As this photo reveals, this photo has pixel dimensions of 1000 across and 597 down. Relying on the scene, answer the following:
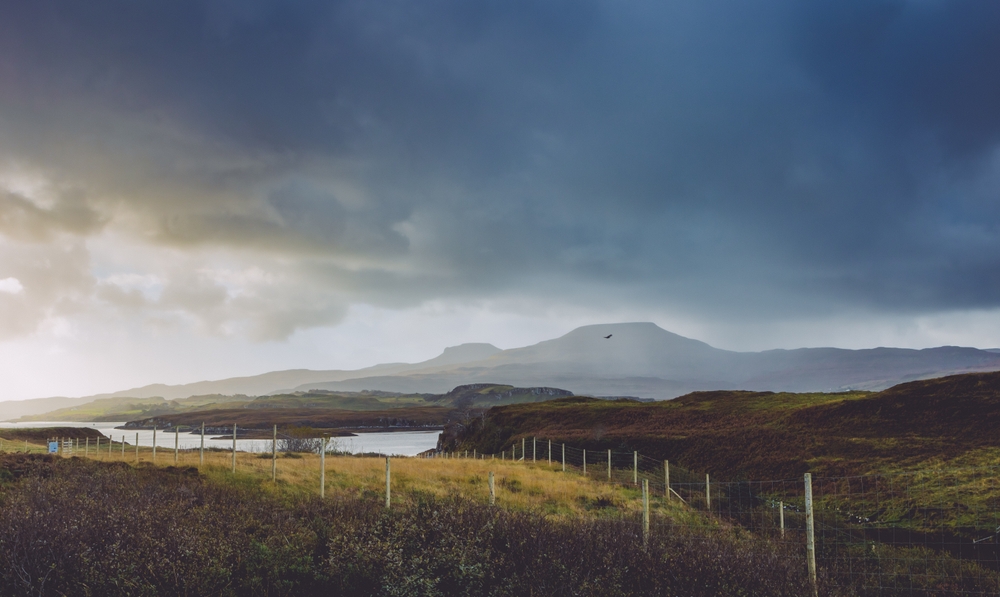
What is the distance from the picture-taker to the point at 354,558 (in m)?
7.64

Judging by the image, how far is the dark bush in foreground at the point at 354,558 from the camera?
6926 mm

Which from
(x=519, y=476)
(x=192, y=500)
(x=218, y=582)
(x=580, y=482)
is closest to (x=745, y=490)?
(x=580, y=482)

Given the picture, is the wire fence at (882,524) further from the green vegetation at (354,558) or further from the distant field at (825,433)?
the distant field at (825,433)

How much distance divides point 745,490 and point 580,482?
7362mm

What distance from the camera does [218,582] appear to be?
6.88 metres

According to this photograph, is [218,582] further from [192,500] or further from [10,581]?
[192,500]

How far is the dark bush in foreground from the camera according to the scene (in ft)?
22.7

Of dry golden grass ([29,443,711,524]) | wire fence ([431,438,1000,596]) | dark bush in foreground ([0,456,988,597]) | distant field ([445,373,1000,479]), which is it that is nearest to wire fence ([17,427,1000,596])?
wire fence ([431,438,1000,596])

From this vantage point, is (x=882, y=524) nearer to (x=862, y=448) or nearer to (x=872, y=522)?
(x=872, y=522)

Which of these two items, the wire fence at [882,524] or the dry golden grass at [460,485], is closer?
the wire fence at [882,524]

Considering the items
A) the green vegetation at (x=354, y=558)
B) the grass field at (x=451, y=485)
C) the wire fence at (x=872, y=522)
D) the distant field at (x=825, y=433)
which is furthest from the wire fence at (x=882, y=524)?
the distant field at (x=825, y=433)

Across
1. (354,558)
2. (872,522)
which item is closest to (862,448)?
(872,522)

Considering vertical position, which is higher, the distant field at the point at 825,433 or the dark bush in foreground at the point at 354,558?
the dark bush in foreground at the point at 354,558

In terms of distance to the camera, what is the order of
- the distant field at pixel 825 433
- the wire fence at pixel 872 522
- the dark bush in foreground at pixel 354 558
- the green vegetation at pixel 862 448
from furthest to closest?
the distant field at pixel 825 433, the green vegetation at pixel 862 448, the wire fence at pixel 872 522, the dark bush in foreground at pixel 354 558
